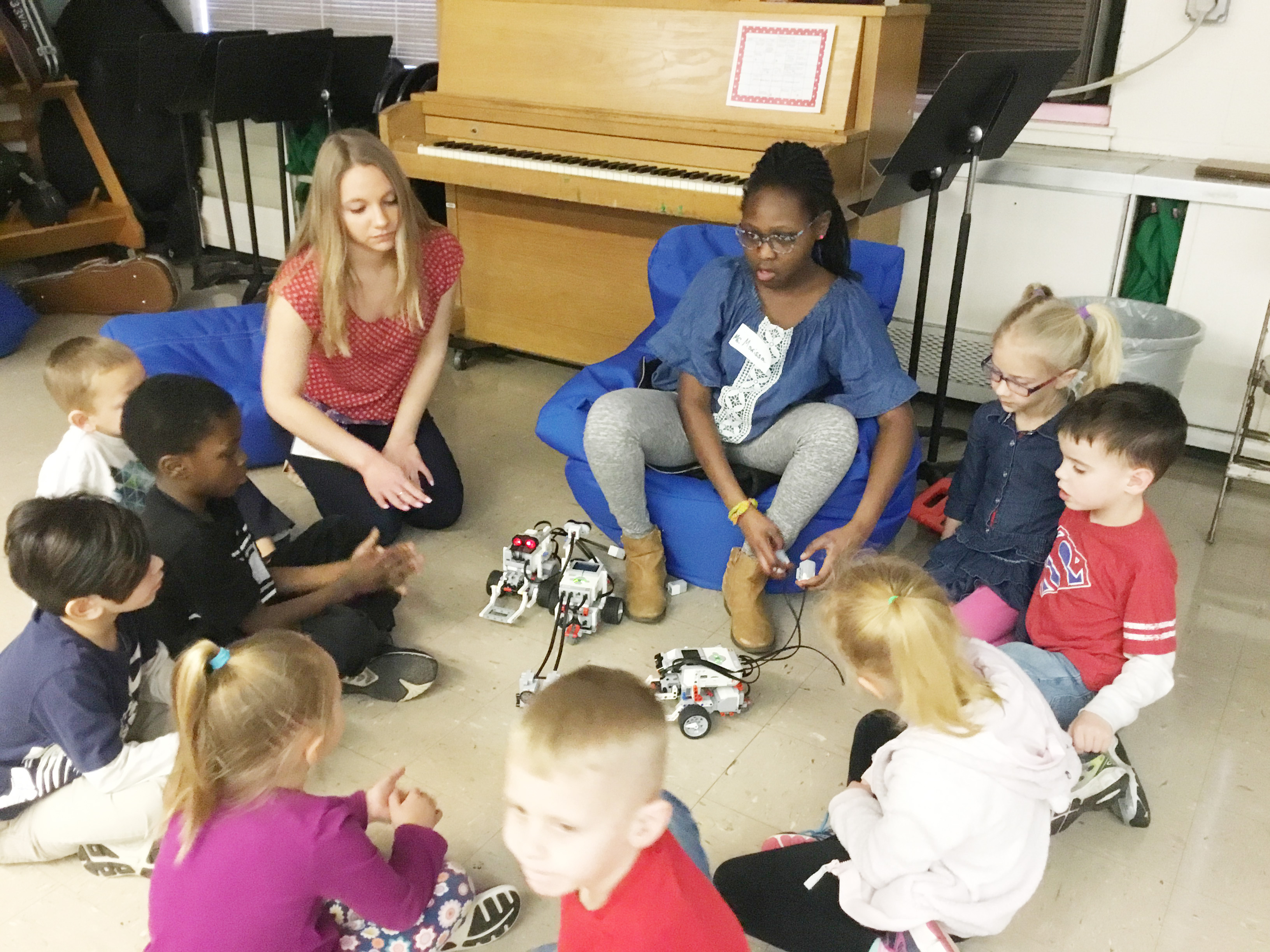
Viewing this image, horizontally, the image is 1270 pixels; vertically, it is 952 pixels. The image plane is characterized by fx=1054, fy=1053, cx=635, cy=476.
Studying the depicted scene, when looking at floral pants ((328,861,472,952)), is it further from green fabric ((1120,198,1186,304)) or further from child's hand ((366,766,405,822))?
green fabric ((1120,198,1186,304))

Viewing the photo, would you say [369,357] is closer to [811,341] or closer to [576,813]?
[811,341]

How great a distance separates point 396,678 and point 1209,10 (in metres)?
2.65

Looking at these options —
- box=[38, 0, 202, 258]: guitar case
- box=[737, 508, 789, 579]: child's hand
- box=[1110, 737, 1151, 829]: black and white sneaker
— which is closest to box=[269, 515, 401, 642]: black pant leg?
box=[737, 508, 789, 579]: child's hand

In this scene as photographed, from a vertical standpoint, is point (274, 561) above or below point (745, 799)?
above

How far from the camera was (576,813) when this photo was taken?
0.89 meters

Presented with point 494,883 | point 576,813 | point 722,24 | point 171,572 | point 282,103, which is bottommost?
point 494,883


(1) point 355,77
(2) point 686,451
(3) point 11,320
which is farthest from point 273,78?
(2) point 686,451

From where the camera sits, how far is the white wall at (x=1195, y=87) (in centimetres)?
276

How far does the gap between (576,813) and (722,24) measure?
2.38m

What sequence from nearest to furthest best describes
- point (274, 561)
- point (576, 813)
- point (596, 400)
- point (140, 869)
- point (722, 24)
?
point (576, 813), point (140, 869), point (274, 561), point (596, 400), point (722, 24)

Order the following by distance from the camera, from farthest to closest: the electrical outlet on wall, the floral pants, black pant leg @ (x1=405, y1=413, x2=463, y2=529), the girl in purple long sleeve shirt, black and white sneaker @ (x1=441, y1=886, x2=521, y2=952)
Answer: the electrical outlet on wall < black pant leg @ (x1=405, y1=413, x2=463, y2=529) < black and white sneaker @ (x1=441, y1=886, x2=521, y2=952) < the floral pants < the girl in purple long sleeve shirt

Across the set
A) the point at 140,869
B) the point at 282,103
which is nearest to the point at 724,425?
the point at 140,869

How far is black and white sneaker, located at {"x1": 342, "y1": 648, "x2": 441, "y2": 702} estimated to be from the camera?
6.20 ft

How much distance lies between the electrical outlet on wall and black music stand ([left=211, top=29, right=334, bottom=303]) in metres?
2.73
